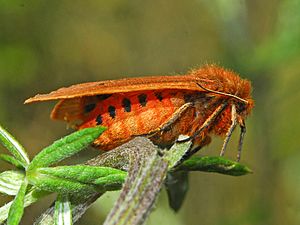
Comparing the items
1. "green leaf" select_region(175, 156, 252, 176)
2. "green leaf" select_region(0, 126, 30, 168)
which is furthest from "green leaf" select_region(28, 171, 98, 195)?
"green leaf" select_region(175, 156, 252, 176)

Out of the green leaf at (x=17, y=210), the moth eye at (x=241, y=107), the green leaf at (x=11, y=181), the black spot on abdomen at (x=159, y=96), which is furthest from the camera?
the moth eye at (x=241, y=107)

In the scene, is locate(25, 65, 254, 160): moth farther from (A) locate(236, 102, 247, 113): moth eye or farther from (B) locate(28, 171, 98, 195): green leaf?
(B) locate(28, 171, 98, 195): green leaf

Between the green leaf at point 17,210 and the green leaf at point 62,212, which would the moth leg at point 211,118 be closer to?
the green leaf at point 62,212

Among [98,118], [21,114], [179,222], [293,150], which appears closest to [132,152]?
[98,118]

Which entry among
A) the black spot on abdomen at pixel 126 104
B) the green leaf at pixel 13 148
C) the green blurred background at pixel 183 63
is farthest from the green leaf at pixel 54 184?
the green blurred background at pixel 183 63

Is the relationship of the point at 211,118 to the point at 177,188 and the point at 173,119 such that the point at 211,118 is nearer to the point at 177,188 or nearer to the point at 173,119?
the point at 173,119

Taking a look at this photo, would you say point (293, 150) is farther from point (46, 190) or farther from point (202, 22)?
point (46, 190)

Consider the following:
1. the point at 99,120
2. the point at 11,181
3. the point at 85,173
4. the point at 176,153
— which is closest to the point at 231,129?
the point at 99,120
